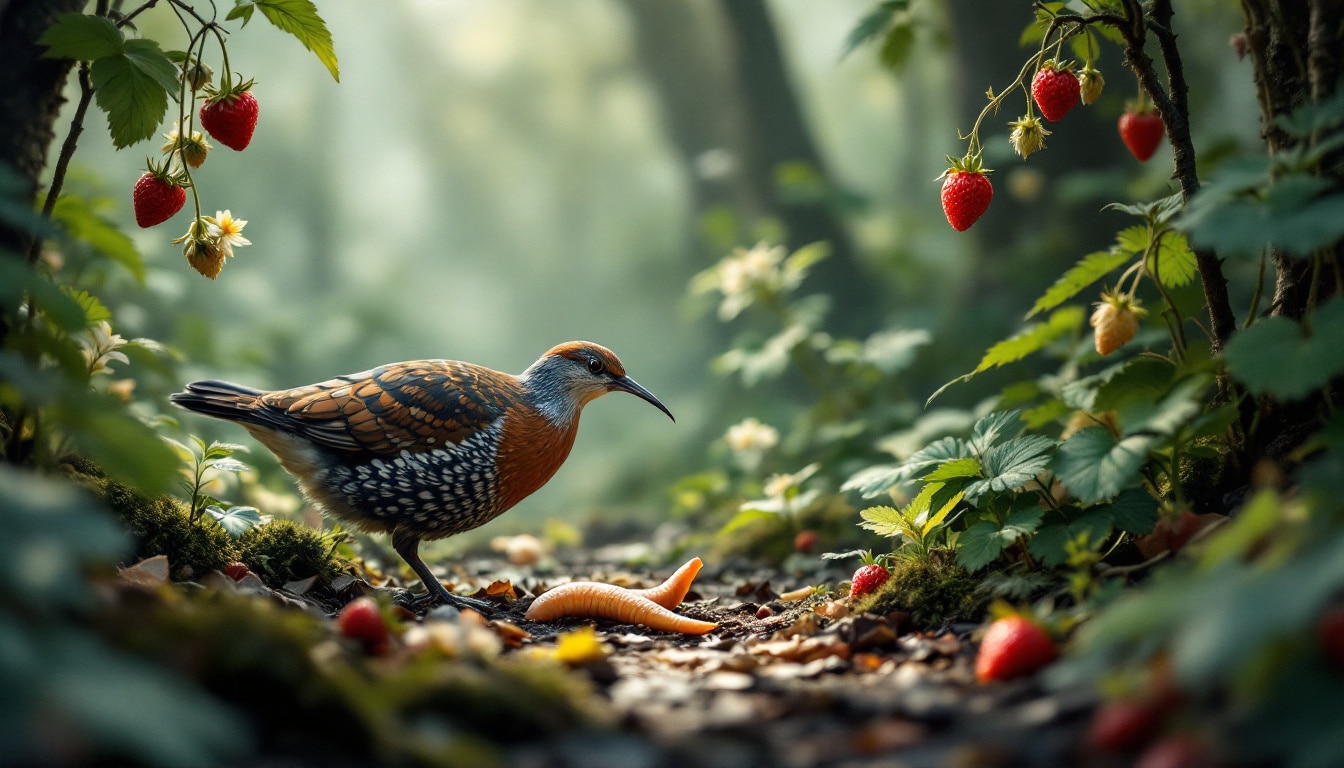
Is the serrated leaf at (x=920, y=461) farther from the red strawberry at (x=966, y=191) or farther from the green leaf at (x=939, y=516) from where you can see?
the red strawberry at (x=966, y=191)

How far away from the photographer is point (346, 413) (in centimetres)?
376

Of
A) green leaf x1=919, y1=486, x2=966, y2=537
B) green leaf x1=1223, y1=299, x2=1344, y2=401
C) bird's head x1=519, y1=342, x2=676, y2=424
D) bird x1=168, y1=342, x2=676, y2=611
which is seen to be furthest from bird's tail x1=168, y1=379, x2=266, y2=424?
green leaf x1=1223, y1=299, x2=1344, y2=401

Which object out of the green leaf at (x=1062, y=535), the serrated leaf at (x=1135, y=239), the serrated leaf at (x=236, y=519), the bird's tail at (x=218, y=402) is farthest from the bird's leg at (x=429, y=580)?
the serrated leaf at (x=1135, y=239)

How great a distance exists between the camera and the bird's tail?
369 cm

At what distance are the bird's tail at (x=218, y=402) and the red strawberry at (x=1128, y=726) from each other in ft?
10.7

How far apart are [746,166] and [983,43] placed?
2531mm

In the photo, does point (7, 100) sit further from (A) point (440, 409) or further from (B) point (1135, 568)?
(B) point (1135, 568)

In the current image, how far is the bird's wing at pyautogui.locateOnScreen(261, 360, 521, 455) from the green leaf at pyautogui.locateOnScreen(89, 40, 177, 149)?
1.26 meters

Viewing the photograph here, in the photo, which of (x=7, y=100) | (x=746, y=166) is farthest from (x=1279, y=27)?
(x=746, y=166)

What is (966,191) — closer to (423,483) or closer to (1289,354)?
(1289,354)

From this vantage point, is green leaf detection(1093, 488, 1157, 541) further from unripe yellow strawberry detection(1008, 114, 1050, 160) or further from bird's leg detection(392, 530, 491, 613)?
bird's leg detection(392, 530, 491, 613)

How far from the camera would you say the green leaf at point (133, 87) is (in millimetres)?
2783

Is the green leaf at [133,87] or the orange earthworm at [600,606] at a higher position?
the green leaf at [133,87]

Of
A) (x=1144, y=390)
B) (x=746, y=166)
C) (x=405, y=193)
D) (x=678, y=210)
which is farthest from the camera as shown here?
(x=405, y=193)
